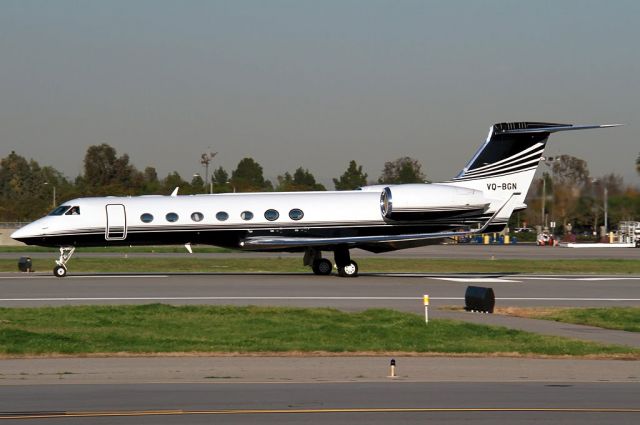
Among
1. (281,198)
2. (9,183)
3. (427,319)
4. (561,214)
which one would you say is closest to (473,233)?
(281,198)

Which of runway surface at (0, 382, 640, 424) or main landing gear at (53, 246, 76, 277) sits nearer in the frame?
runway surface at (0, 382, 640, 424)

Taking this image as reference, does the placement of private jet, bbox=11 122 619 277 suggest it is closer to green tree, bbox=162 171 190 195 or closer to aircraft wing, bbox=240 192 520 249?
aircraft wing, bbox=240 192 520 249

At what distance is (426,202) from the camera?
35.2 metres

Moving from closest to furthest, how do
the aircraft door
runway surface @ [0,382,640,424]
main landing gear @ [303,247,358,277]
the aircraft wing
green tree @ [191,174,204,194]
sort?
1. runway surface @ [0,382,640,424]
2. the aircraft wing
3. the aircraft door
4. main landing gear @ [303,247,358,277]
5. green tree @ [191,174,204,194]

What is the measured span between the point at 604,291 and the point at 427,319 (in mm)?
12323

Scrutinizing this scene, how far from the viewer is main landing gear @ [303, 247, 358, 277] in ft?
119

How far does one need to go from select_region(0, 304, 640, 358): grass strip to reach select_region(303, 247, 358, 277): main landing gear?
12.1 metres

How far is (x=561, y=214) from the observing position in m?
69.0

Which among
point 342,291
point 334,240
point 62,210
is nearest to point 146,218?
point 62,210

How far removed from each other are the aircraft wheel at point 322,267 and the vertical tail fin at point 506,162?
19.2 feet

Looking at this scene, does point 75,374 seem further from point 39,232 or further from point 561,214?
point 561,214

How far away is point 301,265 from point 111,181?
3072 inches

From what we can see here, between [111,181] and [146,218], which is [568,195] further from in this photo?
[111,181]

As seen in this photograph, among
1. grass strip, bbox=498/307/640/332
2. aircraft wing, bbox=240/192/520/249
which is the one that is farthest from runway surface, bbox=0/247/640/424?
aircraft wing, bbox=240/192/520/249
